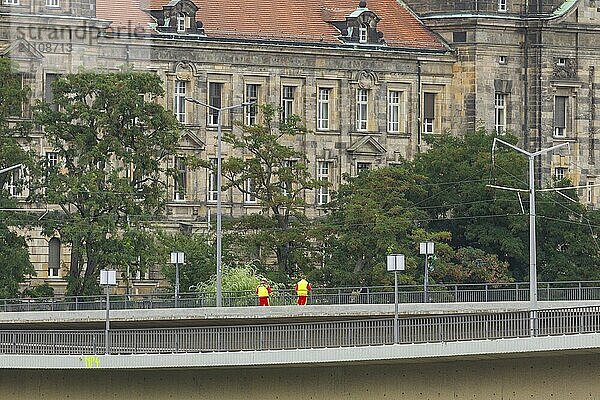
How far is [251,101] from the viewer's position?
15925 centimetres

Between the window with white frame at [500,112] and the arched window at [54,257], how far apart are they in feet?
83.9

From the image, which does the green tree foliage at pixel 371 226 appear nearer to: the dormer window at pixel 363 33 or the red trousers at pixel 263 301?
the dormer window at pixel 363 33

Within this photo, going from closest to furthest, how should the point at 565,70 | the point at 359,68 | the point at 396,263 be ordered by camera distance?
the point at 396,263
the point at 359,68
the point at 565,70

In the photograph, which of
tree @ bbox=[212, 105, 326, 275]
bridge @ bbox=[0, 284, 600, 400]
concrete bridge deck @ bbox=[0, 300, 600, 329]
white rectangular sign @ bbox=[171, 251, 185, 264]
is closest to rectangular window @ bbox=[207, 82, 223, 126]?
tree @ bbox=[212, 105, 326, 275]

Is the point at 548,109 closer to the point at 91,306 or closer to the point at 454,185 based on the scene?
the point at 454,185

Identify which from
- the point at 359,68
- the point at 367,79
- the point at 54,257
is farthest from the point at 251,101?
the point at 54,257

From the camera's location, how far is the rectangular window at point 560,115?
169 m

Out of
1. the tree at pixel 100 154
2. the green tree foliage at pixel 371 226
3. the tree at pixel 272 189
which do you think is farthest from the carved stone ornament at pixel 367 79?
the tree at pixel 100 154

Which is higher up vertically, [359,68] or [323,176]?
[359,68]

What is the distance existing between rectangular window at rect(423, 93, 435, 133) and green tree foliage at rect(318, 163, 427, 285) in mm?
20350

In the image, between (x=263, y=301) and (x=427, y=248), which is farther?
(x=427, y=248)

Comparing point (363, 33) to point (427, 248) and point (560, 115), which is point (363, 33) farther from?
point (427, 248)

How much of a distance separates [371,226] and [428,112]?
93.5ft

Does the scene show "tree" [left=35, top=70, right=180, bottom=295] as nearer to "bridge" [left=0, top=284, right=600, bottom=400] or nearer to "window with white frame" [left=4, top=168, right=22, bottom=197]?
"window with white frame" [left=4, top=168, right=22, bottom=197]
